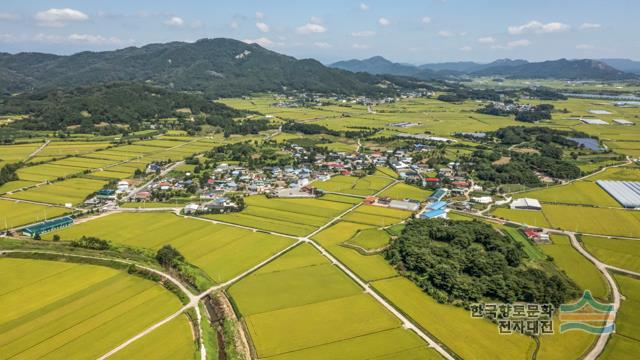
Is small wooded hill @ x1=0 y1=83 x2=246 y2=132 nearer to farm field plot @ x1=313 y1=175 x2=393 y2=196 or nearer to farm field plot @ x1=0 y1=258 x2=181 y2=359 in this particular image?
farm field plot @ x1=313 y1=175 x2=393 y2=196

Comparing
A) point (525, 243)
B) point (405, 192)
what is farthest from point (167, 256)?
point (405, 192)

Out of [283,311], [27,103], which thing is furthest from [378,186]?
[27,103]

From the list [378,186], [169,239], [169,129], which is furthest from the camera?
[169,129]

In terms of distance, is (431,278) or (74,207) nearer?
(431,278)

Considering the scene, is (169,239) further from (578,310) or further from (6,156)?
(6,156)

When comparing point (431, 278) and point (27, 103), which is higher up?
point (27, 103)

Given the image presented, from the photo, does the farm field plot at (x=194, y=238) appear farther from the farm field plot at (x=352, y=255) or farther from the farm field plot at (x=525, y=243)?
the farm field plot at (x=525, y=243)

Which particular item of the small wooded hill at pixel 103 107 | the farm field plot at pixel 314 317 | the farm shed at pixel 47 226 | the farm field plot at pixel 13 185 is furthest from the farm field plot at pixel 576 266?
the small wooded hill at pixel 103 107
